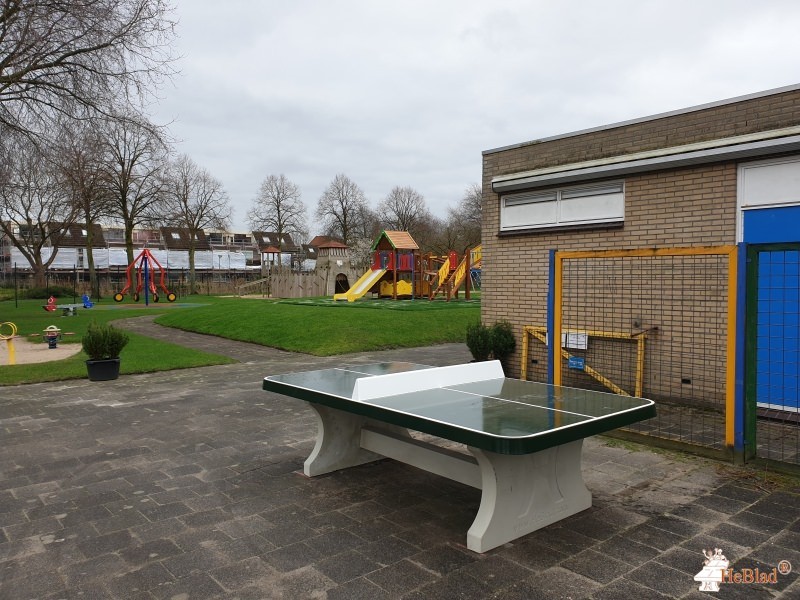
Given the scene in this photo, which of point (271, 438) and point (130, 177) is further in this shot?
point (130, 177)

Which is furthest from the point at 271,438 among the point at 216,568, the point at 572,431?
the point at 572,431

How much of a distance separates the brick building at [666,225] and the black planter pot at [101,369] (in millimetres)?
7007

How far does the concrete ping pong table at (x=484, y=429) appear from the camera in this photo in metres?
3.50

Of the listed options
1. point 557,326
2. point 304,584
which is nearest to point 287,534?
point 304,584

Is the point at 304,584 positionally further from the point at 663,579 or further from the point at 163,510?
the point at 663,579

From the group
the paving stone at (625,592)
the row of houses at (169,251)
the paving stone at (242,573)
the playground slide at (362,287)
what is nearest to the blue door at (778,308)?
Answer: the paving stone at (625,592)

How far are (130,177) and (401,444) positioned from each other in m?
40.0

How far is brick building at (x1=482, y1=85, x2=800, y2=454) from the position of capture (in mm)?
6734

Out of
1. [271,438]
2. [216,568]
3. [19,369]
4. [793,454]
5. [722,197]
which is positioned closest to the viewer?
[216,568]

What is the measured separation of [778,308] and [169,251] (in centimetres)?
6444

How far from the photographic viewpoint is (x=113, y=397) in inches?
348

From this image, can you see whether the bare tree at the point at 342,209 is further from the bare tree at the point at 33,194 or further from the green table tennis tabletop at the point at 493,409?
the green table tennis tabletop at the point at 493,409

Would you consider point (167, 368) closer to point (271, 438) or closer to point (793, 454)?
point (271, 438)

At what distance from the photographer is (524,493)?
3857mm
